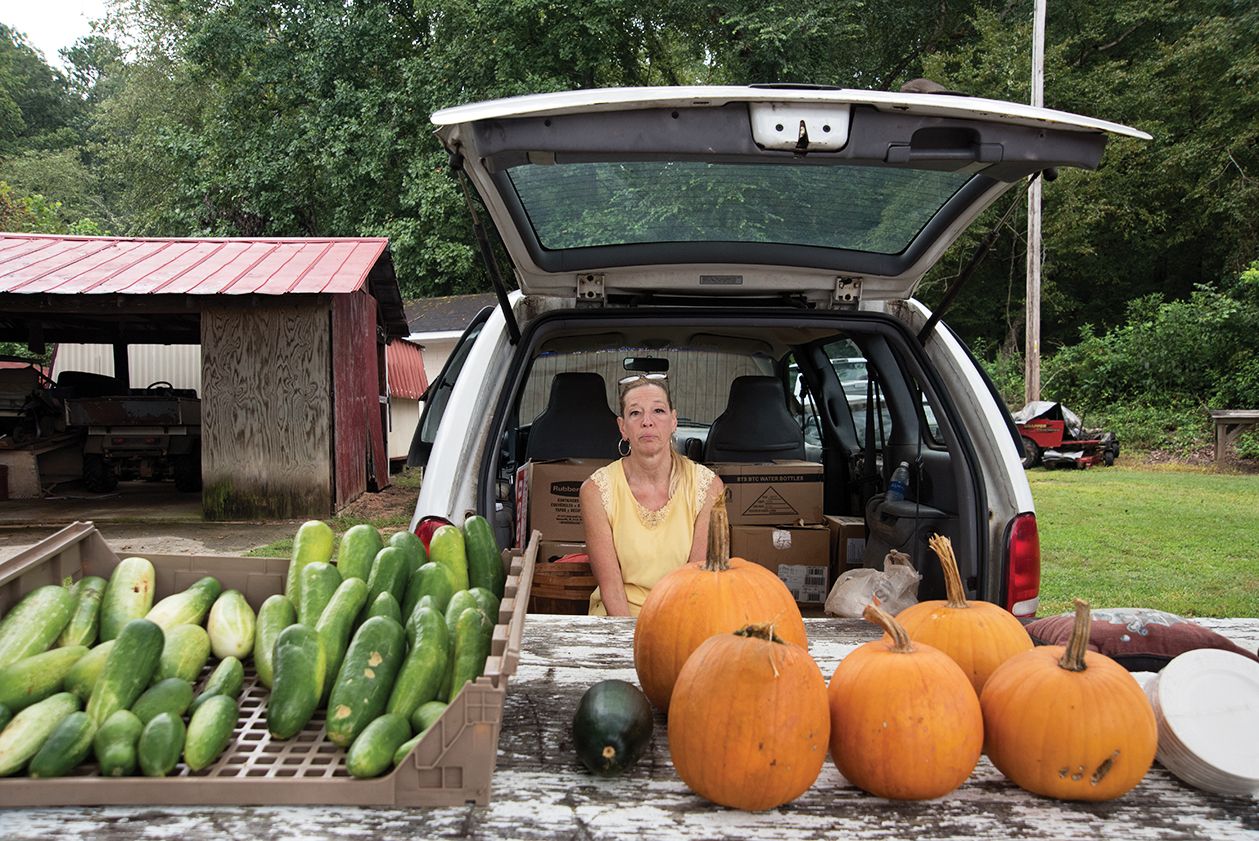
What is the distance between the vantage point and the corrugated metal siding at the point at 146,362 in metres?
21.0

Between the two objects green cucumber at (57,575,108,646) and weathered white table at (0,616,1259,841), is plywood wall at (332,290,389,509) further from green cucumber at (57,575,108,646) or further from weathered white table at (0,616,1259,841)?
weathered white table at (0,616,1259,841)

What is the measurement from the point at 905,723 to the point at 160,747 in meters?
0.99

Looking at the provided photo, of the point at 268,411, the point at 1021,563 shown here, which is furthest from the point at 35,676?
the point at 268,411

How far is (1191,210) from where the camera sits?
23.8m

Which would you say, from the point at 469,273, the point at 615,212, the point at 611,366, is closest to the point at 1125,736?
the point at 615,212

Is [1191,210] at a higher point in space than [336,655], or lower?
higher

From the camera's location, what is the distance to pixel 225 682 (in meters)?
1.42

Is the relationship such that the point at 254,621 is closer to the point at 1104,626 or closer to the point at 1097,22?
the point at 1104,626

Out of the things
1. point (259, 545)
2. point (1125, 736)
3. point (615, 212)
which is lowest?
point (259, 545)

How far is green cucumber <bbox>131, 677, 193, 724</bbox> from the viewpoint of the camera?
1292 mm

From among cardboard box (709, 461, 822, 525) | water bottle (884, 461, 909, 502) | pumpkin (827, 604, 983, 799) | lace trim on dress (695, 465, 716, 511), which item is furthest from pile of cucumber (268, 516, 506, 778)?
cardboard box (709, 461, 822, 525)

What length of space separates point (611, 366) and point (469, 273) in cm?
2018

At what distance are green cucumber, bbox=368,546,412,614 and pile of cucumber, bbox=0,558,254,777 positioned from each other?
0.73 ft

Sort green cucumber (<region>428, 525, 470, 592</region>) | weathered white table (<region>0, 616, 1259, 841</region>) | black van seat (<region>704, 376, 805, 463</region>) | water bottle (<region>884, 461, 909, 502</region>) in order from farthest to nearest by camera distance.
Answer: black van seat (<region>704, 376, 805, 463</region>) → water bottle (<region>884, 461, 909, 502</region>) → green cucumber (<region>428, 525, 470, 592</region>) → weathered white table (<region>0, 616, 1259, 841</region>)
